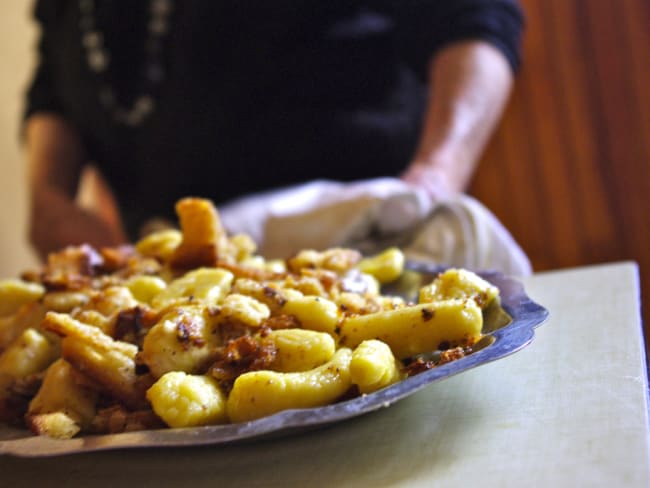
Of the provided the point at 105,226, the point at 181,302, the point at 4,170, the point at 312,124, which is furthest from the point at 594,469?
the point at 4,170

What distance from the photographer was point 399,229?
881 millimetres

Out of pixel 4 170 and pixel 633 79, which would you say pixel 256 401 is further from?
pixel 4 170

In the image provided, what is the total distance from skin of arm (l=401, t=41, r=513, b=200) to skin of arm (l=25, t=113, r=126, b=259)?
1.79 feet

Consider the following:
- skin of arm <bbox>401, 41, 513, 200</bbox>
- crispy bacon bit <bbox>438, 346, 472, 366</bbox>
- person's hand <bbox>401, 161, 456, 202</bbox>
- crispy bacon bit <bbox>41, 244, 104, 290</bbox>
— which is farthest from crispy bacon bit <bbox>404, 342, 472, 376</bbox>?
skin of arm <bbox>401, 41, 513, 200</bbox>

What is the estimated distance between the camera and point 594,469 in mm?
333

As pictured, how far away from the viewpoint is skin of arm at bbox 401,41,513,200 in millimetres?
1200

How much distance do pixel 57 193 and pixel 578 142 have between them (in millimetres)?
1001

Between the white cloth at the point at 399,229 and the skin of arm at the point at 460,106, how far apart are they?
23 centimetres

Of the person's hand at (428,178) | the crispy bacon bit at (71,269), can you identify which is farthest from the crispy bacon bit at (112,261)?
the person's hand at (428,178)

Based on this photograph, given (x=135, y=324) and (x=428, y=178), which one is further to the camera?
(x=428, y=178)

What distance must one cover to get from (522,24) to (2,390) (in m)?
1.10

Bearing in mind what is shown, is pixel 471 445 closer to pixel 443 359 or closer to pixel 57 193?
pixel 443 359

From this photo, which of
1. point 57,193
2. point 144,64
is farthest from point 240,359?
point 57,193

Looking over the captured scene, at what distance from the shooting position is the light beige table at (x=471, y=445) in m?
0.35
